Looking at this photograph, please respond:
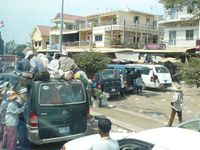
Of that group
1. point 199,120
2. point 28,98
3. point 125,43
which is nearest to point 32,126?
point 28,98

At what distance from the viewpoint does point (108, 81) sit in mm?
18625

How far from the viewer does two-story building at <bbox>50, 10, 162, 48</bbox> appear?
52.3 m

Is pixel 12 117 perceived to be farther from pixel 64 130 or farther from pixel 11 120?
pixel 64 130

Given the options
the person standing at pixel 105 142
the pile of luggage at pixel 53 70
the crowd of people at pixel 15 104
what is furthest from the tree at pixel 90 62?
the person standing at pixel 105 142

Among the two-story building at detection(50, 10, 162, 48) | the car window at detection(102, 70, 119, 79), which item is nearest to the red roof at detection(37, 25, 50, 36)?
the two-story building at detection(50, 10, 162, 48)

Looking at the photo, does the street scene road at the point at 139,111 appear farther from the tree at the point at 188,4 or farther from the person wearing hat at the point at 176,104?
the tree at the point at 188,4

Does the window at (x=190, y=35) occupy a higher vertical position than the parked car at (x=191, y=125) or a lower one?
higher

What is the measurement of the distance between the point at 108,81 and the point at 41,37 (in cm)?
5999

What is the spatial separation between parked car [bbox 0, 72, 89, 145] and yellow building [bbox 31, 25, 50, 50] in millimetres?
68330

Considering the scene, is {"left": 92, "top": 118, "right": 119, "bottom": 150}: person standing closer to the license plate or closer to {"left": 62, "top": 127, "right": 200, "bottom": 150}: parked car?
{"left": 62, "top": 127, "right": 200, "bottom": 150}: parked car

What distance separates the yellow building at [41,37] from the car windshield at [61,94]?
68302mm

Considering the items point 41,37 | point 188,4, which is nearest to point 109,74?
point 188,4

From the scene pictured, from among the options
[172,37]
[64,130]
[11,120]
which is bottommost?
[64,130]

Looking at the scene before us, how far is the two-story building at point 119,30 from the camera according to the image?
5228cm
